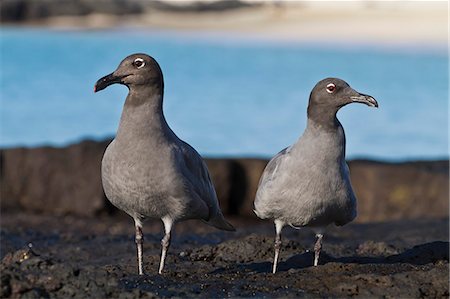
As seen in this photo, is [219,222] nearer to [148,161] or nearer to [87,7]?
[148,161]

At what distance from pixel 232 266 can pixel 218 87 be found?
3567 cm

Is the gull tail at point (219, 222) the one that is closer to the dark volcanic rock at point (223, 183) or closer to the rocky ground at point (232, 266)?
the rocky ground at point (232, 266)

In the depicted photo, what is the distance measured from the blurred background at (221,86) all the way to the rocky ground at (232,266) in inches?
114

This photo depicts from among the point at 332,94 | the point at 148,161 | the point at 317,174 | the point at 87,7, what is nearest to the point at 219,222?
the point at 317,174

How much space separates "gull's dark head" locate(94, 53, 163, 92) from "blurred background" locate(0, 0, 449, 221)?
8187 millimetres

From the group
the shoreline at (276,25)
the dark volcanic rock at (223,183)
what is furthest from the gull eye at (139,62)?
the shoreline at (276,25)

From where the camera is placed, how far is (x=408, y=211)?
15227 millimetres

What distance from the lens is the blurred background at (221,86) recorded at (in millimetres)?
15977

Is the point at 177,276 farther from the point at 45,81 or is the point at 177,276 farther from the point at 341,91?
the point at 45,81

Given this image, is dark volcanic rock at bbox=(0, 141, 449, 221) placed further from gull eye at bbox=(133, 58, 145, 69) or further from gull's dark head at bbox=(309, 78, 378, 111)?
gull eye at bbox=(133, 58, 145, 69)

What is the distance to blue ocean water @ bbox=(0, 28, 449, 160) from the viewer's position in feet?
99.1

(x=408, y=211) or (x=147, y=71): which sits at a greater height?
(x=147, y=71)

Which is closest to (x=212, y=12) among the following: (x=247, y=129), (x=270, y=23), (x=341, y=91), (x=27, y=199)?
(x=270, y=23)

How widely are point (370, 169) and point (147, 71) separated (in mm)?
8366
